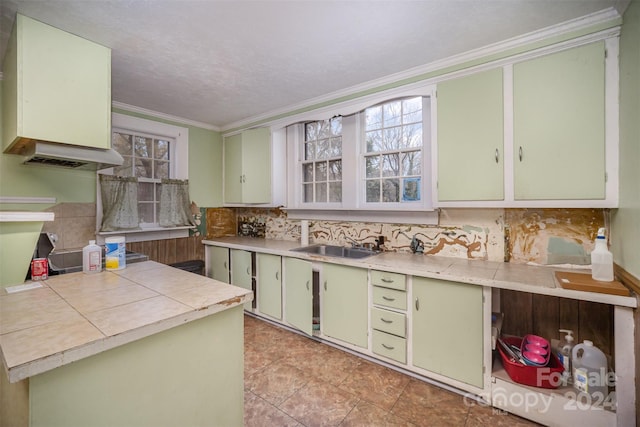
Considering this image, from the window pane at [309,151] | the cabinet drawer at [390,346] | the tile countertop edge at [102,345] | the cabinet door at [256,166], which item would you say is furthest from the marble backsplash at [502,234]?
the tile countertop edge at [102,345]

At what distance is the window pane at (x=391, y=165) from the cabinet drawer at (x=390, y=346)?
1483 mm

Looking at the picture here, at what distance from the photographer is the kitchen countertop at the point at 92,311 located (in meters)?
0.88

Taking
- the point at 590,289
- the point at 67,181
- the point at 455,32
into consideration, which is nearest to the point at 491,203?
the point at 590,289

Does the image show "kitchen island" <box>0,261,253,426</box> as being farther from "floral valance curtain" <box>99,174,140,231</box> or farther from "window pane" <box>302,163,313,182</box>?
"window pane" <box>302,163,313,182</box>

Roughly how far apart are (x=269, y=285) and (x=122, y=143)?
2321 mm

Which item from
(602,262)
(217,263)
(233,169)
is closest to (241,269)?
(217,263)

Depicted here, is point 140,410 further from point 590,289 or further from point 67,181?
point 67,181

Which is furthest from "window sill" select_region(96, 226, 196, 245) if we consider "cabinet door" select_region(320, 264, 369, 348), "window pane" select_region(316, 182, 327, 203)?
"cabinet door" select_region(320, 264, 369, 348)

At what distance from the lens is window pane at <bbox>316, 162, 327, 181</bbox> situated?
329 cm

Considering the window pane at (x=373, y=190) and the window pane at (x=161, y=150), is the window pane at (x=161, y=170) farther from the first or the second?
the window pane at (x=373, y=190)

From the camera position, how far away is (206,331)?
130 centimetres

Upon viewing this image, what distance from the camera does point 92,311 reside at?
1168 millimetres

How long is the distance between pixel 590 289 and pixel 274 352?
2.33 metres

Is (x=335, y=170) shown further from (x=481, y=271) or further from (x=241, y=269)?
(x=481, y=271)
